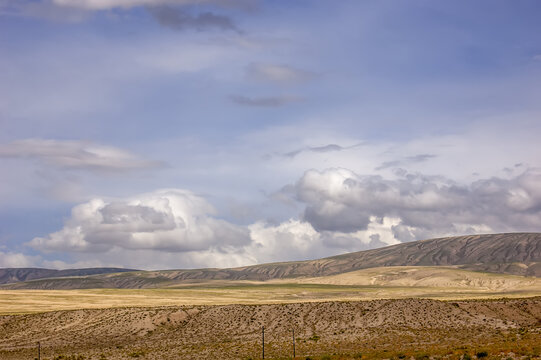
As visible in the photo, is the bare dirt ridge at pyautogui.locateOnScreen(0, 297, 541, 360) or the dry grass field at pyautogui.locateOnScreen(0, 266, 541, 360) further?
the bare dirt ridge at pyautogui.locateOnScreen(0, 297, 541, 360)

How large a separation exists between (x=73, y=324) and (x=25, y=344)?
15912 mm

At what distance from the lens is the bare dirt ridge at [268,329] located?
67.7 metres

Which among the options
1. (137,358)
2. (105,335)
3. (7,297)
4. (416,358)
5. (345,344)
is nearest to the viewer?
(416,358)

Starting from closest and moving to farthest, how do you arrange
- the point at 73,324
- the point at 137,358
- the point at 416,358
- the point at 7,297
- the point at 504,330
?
the point at 416,358, the point at 137,358, the point at 504,330, the point at 73,324, the point at 7,297

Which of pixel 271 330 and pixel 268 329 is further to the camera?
pixel 268 329

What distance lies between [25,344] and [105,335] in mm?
11482

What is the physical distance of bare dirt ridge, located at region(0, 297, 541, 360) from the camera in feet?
222

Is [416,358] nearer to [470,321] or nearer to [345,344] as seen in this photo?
[345,344]

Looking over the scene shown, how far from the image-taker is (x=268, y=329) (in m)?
88.1

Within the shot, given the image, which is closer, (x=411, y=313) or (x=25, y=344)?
(x=25, y=344)

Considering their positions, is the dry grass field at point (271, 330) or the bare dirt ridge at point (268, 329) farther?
the bare dirt ridge at point (268, 329)

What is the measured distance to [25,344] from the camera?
82688mm

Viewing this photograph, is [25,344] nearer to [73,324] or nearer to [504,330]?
[73,324]

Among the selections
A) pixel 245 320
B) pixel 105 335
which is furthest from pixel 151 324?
pixel 245 320
